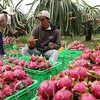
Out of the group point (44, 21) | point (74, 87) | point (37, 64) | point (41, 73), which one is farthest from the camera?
point (44, 21)

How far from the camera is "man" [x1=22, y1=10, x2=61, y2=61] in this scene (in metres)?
3.63

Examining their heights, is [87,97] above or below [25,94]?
above

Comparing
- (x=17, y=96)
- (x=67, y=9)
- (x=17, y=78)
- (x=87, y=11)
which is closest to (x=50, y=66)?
(x=17, y=78)

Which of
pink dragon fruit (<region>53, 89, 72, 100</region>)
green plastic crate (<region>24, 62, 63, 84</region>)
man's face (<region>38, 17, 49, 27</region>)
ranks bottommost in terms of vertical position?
green plastic crate (<region>24, 62, 63, 84</region>)

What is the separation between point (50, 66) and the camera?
112 inches

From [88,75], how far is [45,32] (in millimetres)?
2445

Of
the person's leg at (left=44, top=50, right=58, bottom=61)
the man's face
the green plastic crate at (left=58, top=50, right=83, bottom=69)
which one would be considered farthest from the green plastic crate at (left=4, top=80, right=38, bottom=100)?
the man's face

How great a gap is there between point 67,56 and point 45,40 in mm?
497

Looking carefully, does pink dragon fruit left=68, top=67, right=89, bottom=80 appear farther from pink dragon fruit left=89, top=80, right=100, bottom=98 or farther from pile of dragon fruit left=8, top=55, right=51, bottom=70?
pile of dragon fruit left=8, top=55, right=51, bottom=70

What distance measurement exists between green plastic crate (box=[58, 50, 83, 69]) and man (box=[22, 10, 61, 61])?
6.9 inches

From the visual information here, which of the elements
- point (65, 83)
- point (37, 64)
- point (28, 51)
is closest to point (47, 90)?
point (65, 83)

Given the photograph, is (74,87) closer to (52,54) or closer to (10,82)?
(10,82)

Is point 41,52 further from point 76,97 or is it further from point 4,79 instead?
point 76,97

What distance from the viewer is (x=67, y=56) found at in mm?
3574
